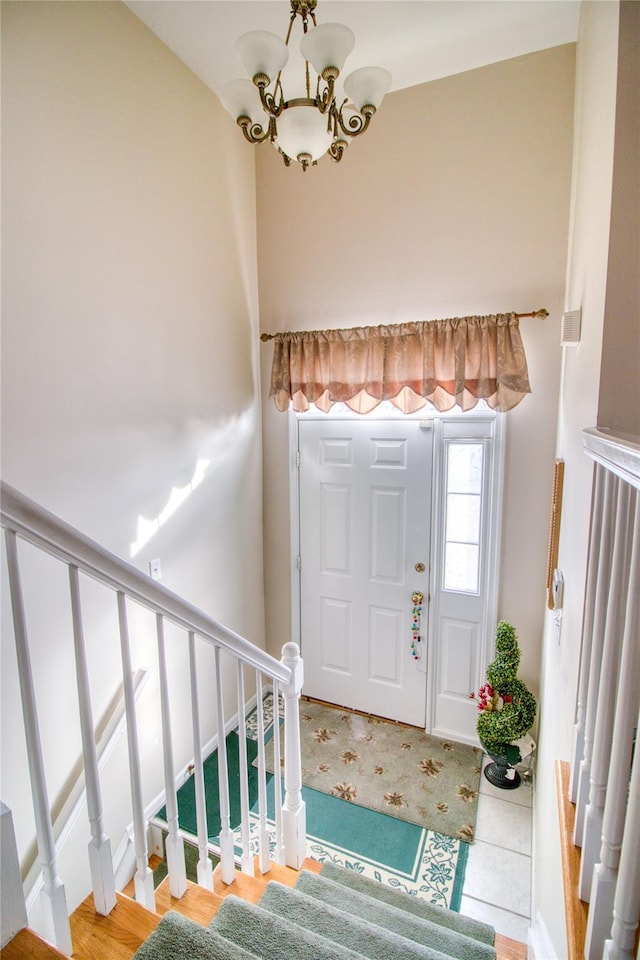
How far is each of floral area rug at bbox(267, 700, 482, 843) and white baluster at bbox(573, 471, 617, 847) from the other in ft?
5.59

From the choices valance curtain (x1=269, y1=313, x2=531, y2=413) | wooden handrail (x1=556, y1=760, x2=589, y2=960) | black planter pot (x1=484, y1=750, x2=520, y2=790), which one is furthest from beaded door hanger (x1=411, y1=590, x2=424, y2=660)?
wooden handrail (x1=556, y1=760, x2=589, y2=960)

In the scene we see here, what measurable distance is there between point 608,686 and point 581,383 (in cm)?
107

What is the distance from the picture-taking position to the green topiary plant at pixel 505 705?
240cm

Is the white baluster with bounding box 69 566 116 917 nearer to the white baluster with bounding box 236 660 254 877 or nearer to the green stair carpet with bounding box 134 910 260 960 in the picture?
the green stair carpet with bounding box 134 910 260 960

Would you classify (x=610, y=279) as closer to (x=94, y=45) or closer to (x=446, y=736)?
(x=94, y=45)

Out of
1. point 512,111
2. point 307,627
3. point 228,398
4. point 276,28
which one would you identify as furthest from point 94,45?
point 307,627

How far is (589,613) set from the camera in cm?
112

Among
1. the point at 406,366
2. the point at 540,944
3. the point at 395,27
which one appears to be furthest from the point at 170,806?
the point at 395,27

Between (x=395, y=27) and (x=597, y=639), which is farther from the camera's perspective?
(x=395, y=27)

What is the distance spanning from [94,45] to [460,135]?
185 cm

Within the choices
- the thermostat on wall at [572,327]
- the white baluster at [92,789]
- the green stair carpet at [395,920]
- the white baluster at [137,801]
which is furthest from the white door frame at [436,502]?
the white baluster at [92,789]

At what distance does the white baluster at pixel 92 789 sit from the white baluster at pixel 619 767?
3.08 feet

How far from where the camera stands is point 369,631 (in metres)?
3.12

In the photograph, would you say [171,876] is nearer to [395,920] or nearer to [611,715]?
[395,920]
